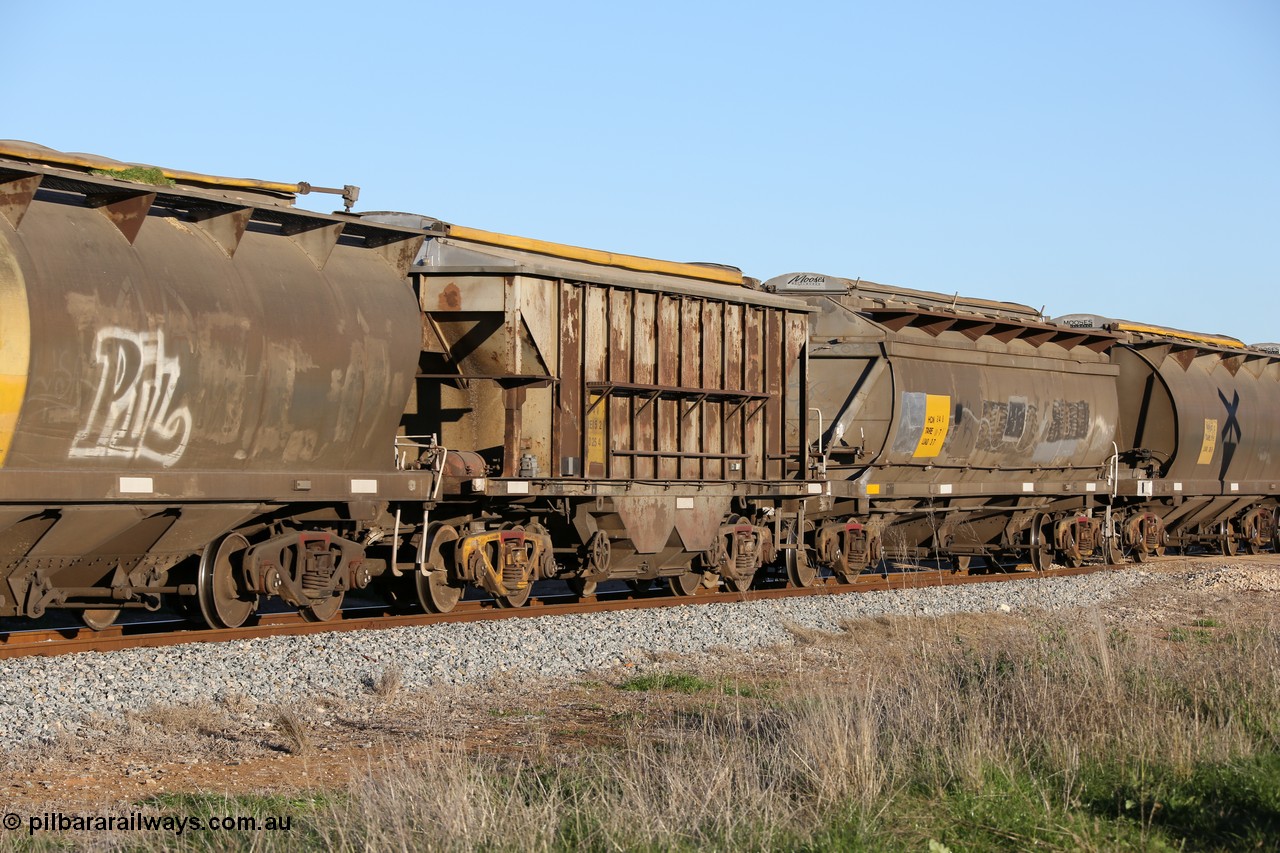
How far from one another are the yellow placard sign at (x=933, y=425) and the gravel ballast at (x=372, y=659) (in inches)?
165

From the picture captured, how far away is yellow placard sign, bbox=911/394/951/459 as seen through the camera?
69.2 ft

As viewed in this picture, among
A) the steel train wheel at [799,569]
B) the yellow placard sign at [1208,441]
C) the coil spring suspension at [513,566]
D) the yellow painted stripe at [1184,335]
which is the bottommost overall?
the steel train wheel at [799,569]

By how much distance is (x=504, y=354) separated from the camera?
15.3 m

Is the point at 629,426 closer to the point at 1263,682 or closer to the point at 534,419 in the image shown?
the point at 534,419

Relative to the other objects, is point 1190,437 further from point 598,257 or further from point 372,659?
point 372,659

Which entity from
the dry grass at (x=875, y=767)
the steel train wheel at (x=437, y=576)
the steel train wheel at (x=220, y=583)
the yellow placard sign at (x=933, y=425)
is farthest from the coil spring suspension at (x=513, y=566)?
the yellow placard sign at (x=933, y=425)

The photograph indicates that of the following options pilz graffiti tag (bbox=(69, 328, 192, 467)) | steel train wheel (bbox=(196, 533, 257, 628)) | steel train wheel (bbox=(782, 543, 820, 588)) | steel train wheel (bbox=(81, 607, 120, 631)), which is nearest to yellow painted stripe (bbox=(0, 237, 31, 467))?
pilz graffiti tag (bbox=(69, 328, 192, 467))

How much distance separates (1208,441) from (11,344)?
23.1m

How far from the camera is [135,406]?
11461mm

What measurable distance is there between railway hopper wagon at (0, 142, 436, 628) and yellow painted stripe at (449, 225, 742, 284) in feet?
4.15

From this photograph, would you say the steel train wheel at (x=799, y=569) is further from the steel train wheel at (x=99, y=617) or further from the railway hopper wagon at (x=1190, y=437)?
the steel train wheel at (x=99, y=617)

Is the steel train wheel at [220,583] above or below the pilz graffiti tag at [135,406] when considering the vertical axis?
below

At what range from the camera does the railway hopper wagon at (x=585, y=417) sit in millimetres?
15305

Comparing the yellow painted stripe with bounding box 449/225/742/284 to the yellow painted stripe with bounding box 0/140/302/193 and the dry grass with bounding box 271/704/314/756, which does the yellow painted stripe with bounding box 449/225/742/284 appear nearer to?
the yellow painted stripe with bounding box 0/140/302/193
